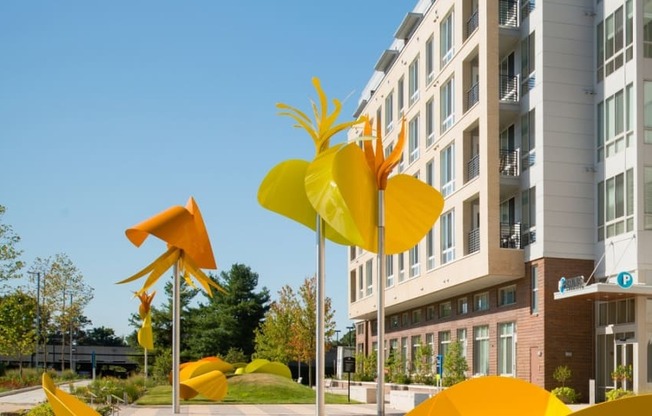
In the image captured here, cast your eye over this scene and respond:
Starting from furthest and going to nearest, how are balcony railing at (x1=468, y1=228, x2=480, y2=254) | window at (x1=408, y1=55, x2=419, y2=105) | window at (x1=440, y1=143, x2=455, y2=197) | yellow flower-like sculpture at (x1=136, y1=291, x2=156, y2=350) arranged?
window at (x1=408, y1=55, x2=419, y2=105)
window at (x1=440, y1=143, x2=455, y2=197)
balcony railing at (x1=468, y1=228, x2=480, y2=254)
yellow flower-like sculpture at (x1=136, y1=291, x2=156, y2=350)

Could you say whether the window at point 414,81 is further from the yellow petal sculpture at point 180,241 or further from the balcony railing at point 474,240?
the yellow petal sculpture at point 180,241

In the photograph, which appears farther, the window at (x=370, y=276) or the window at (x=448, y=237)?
the window at (x=370, y=276)

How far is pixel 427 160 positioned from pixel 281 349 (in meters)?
23.3

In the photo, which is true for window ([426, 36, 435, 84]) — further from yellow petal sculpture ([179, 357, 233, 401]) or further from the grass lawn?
yellow petal sculpture ([179, 357, 233, 401])

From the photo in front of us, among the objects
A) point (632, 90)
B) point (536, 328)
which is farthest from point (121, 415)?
point (632, 90)

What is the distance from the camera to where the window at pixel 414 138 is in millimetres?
48781

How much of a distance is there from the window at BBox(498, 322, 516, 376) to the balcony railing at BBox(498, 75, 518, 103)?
9361mm

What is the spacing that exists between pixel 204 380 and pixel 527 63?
27.3 m

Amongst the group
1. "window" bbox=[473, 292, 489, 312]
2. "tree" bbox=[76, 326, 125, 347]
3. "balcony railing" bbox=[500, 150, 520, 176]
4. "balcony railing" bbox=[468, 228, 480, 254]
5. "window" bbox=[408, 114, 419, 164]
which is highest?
"window" bbox=[408, 114, 419, 164]

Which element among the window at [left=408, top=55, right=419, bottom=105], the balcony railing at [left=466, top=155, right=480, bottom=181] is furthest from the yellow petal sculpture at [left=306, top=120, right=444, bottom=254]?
the window at [left=408, top=55, right=419, bottom=105]

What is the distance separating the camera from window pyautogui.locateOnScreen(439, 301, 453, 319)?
4588cm

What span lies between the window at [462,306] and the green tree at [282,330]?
858 inches

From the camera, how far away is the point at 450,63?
4178 cm

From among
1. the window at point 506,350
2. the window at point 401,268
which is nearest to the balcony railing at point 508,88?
the window at point 506,350
